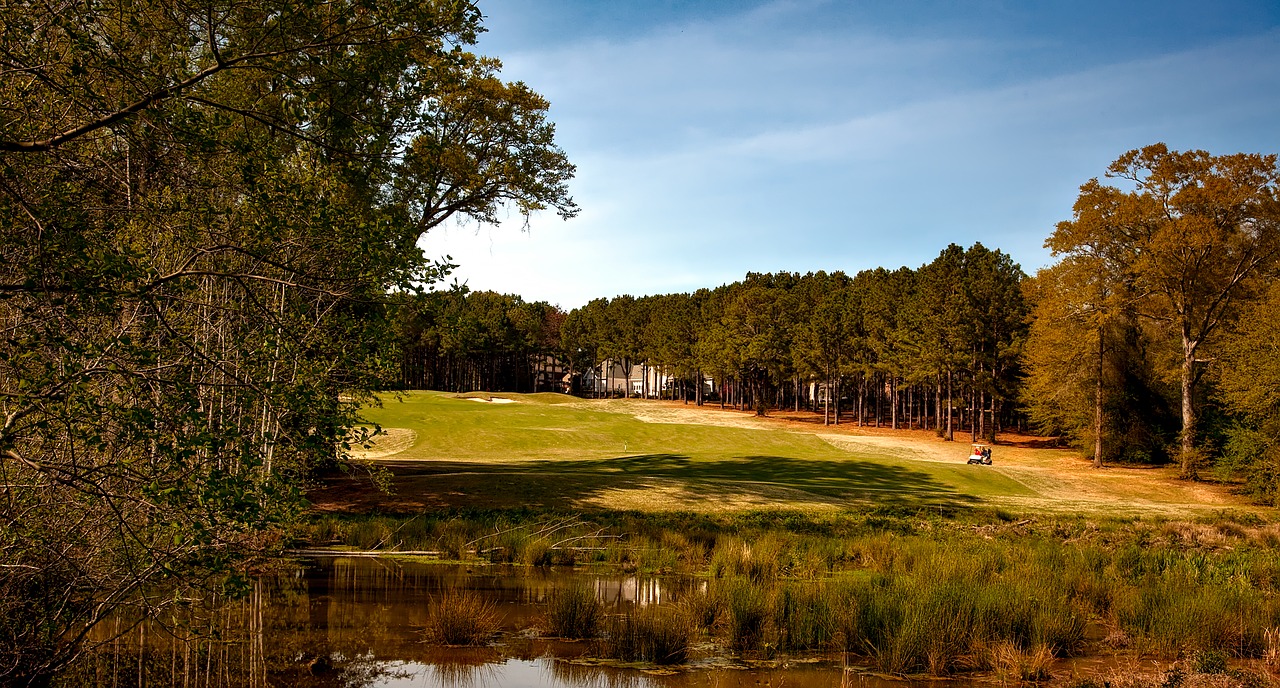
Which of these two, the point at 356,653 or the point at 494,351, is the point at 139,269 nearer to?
the point at 356,653

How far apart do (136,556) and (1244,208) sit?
45595 mm

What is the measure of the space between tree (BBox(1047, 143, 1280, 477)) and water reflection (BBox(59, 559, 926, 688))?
36.2m

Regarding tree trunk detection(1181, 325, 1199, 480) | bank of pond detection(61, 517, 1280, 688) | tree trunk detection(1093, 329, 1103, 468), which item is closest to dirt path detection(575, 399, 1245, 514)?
tree trunk detection(1093, 329, 1103, 468)

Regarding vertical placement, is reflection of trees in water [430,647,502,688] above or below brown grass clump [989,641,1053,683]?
below

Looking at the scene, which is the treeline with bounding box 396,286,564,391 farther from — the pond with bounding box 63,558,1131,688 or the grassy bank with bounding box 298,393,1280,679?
the pond with bounding box 63,558,1131,688

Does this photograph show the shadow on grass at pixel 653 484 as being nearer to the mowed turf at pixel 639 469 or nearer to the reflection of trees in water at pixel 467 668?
the mowed turf at pixel 639 469

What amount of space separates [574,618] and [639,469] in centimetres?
2291

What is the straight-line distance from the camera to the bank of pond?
9.59 metres

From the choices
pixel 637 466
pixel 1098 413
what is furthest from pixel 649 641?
pixel 1098 413

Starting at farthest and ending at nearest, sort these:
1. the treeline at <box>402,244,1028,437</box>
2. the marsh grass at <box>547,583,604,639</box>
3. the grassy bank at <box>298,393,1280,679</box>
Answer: the treeline at <box>402,244,1028,437</box> < the marsh grass at <box>547,583,604,639</box> < the grassy bank at <box>298,393,1280,679</box>

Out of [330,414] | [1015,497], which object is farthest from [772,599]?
[1015,497]

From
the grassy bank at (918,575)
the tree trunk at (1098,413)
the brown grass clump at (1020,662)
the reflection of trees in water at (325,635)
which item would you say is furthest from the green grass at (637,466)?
the brown grass clump at (1020,662)

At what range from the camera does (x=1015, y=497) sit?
31.8 meters

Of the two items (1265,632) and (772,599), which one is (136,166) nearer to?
(772,599)
